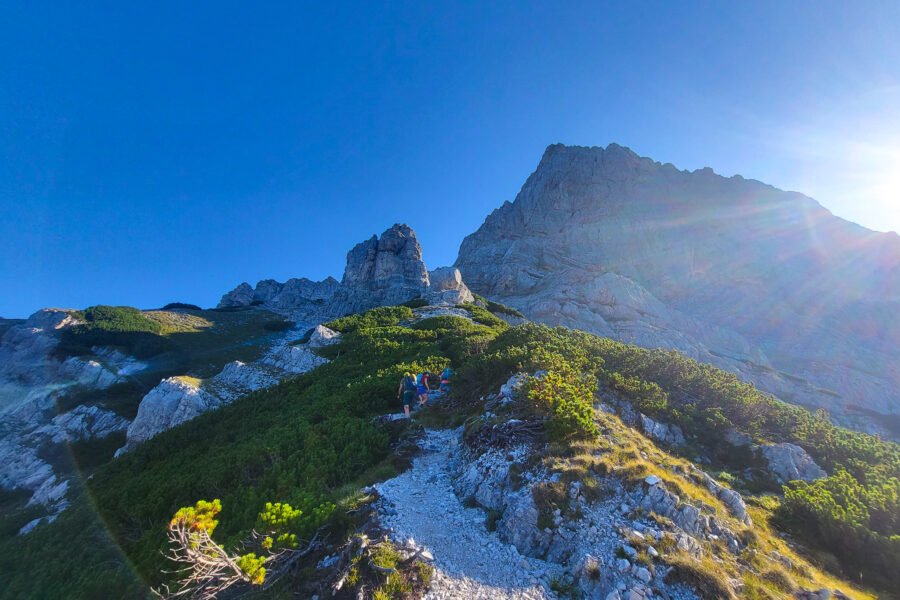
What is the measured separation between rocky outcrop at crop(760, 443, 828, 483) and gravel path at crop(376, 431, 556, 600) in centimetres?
1006

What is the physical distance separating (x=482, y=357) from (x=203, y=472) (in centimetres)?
1101

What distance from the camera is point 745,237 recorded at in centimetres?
9119

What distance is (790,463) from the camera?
11047 millimetres

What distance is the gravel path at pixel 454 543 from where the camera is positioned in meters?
5.53

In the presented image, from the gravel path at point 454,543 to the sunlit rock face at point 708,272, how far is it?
5467 centimetres

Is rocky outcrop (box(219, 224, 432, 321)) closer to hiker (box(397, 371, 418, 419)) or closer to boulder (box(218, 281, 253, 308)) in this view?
boulder (box(218, 281, 253, 308))

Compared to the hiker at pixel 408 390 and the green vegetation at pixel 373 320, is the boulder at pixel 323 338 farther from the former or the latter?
the hiker at pixel 408 390

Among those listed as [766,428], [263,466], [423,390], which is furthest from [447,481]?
[766,428]

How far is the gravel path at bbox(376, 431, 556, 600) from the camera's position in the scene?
5531mm

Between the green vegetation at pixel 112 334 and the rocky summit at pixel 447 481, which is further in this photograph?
the green vegetation at pixel 112 334

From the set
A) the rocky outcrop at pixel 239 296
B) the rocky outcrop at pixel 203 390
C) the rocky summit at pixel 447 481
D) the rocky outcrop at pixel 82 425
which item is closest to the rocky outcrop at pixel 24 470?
the rocky summit at pixel 447 481

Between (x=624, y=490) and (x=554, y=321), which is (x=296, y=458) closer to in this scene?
(x=624, y=490)

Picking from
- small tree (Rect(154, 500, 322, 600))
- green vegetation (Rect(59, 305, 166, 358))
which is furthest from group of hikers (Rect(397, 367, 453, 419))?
green vegetation (Rect(59, 305, 166, 358))

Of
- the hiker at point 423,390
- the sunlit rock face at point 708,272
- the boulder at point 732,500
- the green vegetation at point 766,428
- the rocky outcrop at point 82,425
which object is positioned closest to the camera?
the green vegetation at point 766,428
